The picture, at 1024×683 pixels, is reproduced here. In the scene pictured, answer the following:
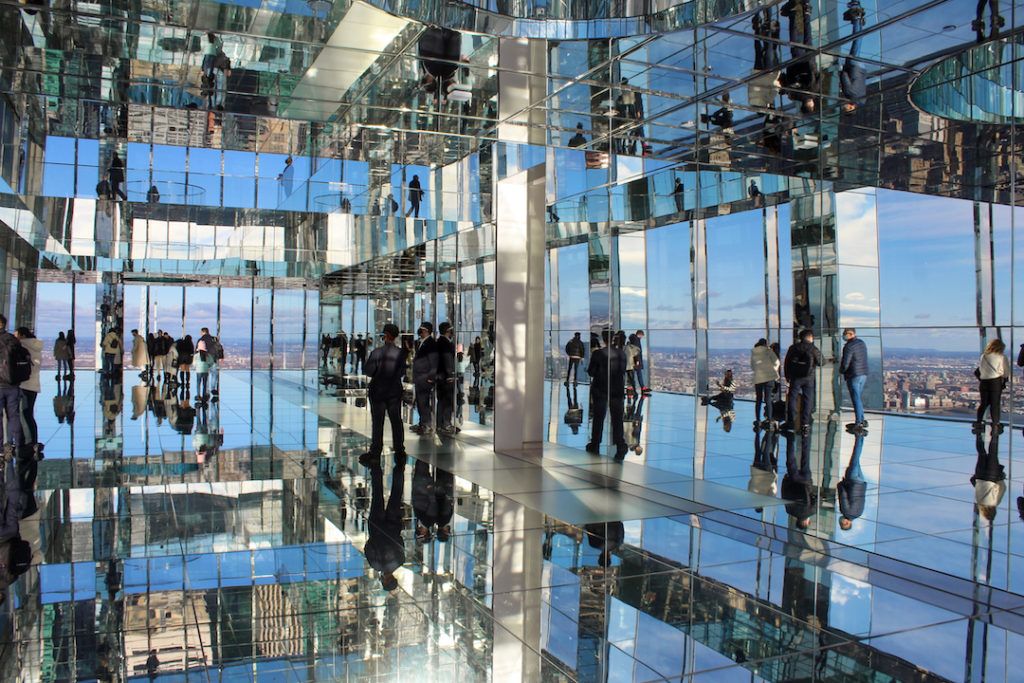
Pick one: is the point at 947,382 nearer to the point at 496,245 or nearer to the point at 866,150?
the point at 866,150

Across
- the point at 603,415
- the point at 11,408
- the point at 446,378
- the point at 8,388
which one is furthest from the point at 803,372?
the point at 11,408

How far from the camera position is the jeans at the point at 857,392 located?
7913 mm

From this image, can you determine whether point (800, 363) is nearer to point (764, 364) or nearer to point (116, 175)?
point (764, 364)

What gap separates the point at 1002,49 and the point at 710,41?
314 cm

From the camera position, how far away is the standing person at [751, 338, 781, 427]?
9.42m

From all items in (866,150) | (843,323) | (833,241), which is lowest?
(843,323)

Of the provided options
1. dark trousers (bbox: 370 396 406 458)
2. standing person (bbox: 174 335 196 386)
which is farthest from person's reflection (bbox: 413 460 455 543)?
standing person (bbox: 174 335 196 386)

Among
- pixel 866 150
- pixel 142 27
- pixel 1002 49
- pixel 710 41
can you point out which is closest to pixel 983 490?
pixel 866 150

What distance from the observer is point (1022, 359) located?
5820 mm

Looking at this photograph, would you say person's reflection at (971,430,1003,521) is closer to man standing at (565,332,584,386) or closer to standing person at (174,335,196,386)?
man standing at (565,332,584,386)

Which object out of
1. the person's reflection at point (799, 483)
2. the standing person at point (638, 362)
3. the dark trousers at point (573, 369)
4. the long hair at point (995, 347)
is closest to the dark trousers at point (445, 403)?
the dark trousers at point (573, 369)

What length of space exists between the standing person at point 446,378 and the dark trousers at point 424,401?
5.5 inches

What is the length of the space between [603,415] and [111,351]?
2230cm

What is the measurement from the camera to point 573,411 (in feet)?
39.0
